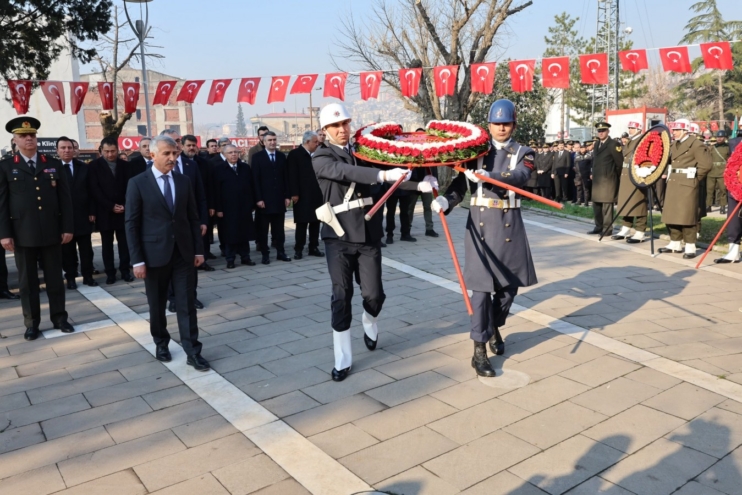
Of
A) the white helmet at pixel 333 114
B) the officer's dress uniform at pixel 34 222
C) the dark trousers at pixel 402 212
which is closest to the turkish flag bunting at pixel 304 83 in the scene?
the dark trousers at pixel 402 212

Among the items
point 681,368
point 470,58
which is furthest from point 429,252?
point 470,58

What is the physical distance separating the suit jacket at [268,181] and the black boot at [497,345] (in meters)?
5.18

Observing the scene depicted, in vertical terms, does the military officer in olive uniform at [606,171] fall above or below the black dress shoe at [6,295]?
above

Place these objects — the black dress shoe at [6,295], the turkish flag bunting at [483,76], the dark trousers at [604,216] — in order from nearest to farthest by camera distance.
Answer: the black dress shoe at [6,295]
the dark trousers at [604,216]
the turkish flag bunting at [483,76]

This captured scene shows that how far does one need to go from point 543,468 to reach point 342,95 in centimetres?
1408

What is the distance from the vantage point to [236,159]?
30.4 feet

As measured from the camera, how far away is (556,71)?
15070 mm

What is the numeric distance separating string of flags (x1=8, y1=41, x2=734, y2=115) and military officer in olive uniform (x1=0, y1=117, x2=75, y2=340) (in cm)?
793

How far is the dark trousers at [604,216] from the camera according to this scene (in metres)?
10.8

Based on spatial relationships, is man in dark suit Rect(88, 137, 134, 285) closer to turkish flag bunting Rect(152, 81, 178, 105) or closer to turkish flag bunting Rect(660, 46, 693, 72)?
turkish flag bunting Rect(152, 81, 178, 105)

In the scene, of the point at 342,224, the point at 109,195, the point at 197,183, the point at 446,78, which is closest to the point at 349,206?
the point at 342,224

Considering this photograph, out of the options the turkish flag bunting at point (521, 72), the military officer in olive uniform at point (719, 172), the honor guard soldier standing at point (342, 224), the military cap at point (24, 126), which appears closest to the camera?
the honor guard soldier standing at point (342, 224)

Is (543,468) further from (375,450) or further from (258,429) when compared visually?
(258,429)

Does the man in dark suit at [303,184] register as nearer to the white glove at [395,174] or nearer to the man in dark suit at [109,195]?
the man in dark suit at [109,195]
